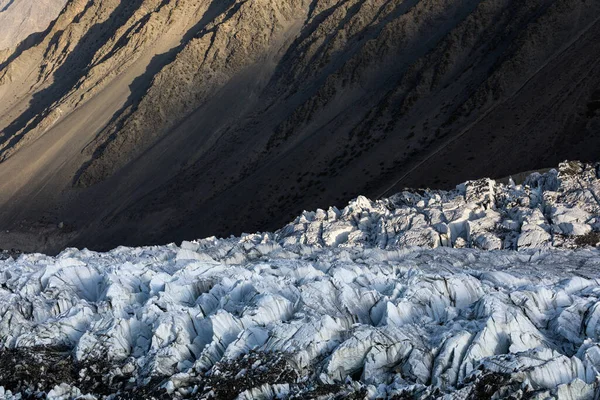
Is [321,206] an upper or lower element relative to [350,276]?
lower

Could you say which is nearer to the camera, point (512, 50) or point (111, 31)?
point (512, 50)

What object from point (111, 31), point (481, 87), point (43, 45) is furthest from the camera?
point (43, 45)

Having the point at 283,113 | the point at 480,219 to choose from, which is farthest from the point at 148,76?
the point at 480,219

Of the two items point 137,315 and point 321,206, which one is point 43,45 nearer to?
point 321,206

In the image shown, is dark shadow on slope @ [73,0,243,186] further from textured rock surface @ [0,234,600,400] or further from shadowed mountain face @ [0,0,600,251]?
textured rock surface @ [0,234,600,400]

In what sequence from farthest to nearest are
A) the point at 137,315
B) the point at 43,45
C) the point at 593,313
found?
the point at 43,45
the point at 137,315
the point at 593,313

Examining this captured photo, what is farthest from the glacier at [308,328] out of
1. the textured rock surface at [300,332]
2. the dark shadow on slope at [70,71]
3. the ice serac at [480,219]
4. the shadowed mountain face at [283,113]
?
the dark shadow on slope at [70,71]

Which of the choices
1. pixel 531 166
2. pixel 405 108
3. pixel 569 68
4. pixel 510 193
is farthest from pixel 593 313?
pixel 405 108
